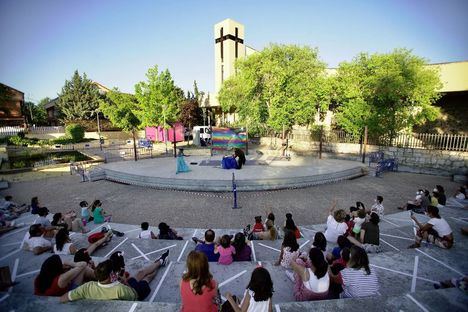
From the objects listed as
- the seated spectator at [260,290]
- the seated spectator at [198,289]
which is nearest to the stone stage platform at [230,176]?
the seated spectator at [198,289]

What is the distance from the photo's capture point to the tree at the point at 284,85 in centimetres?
2269

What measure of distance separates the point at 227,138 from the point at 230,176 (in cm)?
883

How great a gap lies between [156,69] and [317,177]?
87.8ft

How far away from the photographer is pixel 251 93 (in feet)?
83.0

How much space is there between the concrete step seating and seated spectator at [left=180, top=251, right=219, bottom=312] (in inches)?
17.4

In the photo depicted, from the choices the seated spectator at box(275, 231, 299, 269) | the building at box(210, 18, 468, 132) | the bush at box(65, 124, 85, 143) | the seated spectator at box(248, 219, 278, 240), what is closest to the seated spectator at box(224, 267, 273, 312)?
the seated spectator at box(275, 231, 299, 269)

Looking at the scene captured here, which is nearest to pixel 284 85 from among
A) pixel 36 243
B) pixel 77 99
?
pixel 36 243

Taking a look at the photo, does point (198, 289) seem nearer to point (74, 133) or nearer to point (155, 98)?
point (155, 98)

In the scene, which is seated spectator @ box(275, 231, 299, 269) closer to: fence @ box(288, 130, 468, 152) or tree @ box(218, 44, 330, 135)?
fence @ box(288, 130, 468, 152)

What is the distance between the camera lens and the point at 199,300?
3.01 m

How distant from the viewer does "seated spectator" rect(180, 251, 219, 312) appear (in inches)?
119

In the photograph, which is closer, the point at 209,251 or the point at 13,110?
the point at 209,251

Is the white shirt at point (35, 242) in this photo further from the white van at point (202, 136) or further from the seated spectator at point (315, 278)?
the white van at point (202, 136)

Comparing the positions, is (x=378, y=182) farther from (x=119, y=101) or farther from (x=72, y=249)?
(x=119, y=101)
